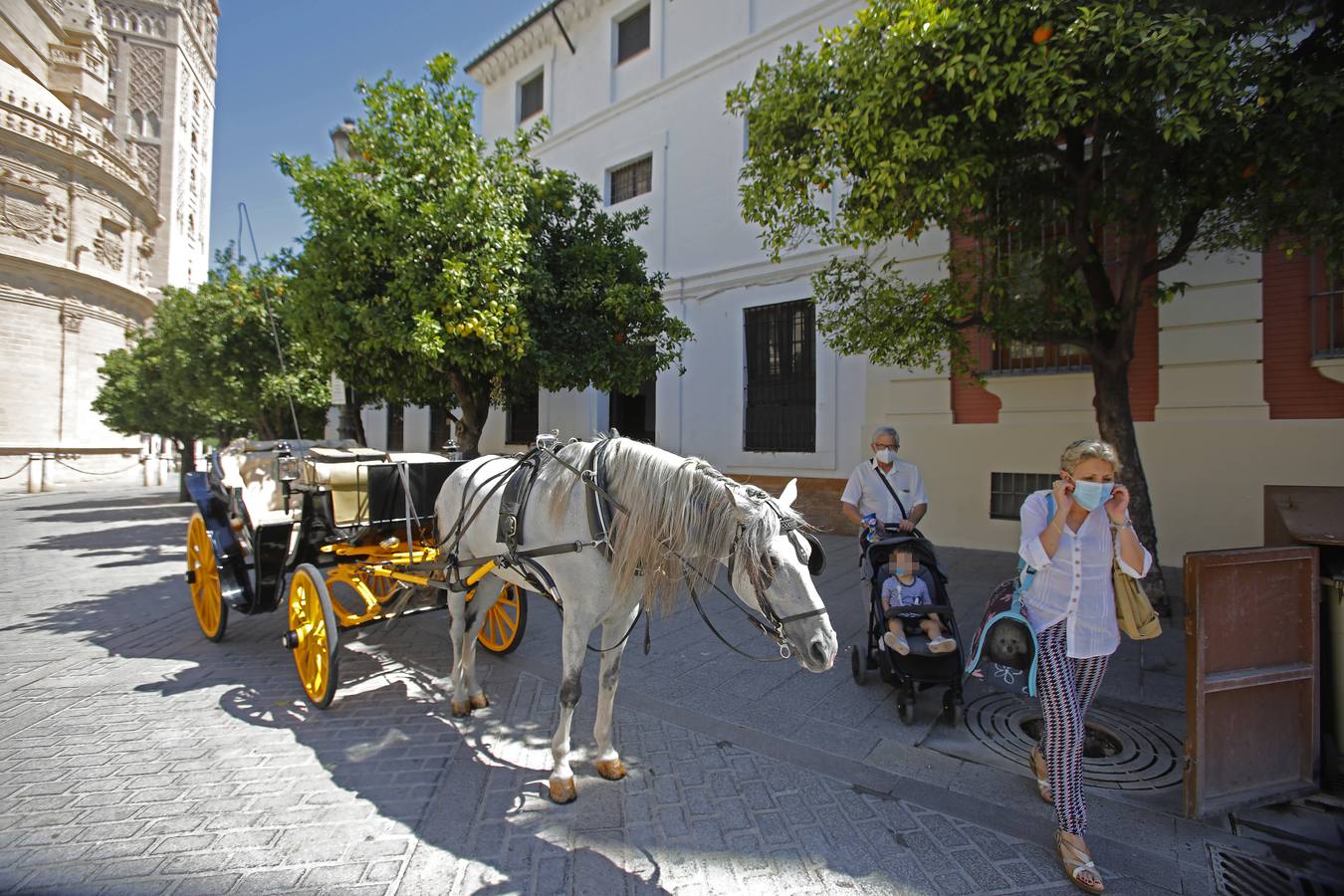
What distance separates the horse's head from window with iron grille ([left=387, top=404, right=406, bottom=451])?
746 inches

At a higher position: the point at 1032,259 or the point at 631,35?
the point at 631,35

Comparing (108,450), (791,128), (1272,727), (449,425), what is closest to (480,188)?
(791,128)

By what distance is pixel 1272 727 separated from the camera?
107 inches

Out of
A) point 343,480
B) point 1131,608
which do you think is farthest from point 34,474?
point 1131,608

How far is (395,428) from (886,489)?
18708 mm

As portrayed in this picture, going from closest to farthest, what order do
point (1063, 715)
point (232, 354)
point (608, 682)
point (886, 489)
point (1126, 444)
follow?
point (1063, 715) → point (608, 682) → point (886, 489) → point (1126, 444) → point (232, 354)

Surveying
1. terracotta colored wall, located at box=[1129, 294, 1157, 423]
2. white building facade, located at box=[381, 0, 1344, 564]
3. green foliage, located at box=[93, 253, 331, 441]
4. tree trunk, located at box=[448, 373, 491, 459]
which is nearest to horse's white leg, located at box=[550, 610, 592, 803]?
white building facade, located at box=[381, 0, 1344, 564]

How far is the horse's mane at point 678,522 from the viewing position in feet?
7.92

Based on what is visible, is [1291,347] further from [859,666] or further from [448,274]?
[448,274]

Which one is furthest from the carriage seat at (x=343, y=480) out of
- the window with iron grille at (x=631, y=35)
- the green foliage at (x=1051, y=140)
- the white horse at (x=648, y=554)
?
the window with iron grille at (x=631, y=35)

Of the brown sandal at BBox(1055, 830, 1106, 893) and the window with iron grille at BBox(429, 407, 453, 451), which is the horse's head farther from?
the window with iron grille at BBox(429, 407, 453, 451)

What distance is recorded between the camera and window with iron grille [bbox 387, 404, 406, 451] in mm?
19516

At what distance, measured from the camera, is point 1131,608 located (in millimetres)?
2471

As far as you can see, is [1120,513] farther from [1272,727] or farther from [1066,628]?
[1272,727]
